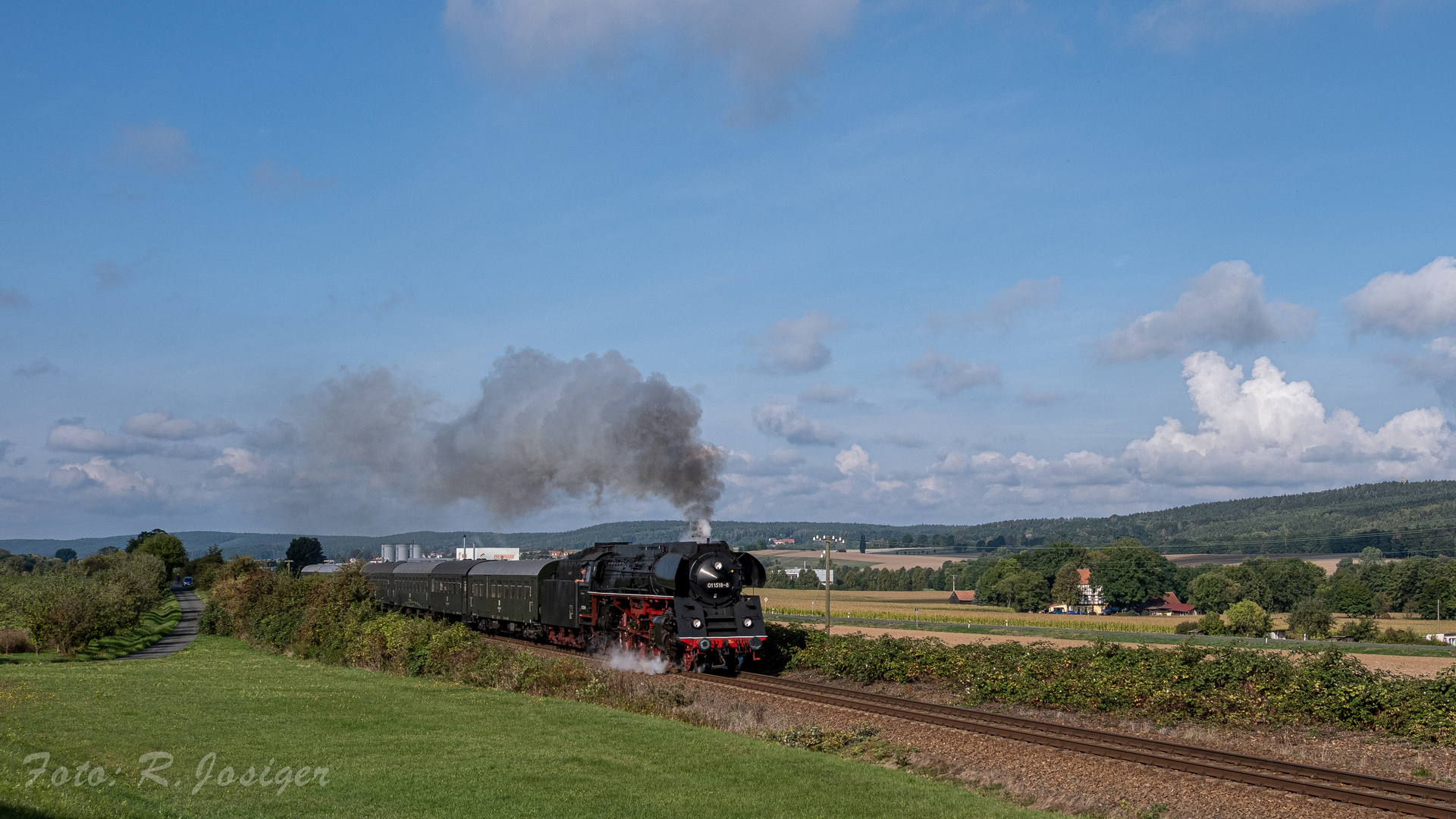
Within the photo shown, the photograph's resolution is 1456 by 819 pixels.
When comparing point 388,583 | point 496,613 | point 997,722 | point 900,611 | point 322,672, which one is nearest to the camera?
point 997,722

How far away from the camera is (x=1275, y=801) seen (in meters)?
15.6

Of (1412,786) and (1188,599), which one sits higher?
(1412,786)

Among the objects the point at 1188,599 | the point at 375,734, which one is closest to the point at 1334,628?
the point at 1188,599

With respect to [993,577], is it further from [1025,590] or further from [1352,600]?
[1352,600]

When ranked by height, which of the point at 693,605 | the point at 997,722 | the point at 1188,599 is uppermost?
the point at 693,605

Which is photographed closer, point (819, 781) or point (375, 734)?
point (819, 781)

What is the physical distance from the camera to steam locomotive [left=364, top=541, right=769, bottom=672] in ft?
104

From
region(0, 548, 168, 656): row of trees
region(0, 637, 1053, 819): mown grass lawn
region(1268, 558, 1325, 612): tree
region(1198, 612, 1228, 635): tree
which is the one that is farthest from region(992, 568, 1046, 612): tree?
region(0, 637, 1053, 819): mown grass lawn

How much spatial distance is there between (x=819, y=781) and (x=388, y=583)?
52521 millimetres

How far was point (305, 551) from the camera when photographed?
181 meters

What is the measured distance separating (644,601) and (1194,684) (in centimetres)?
1724

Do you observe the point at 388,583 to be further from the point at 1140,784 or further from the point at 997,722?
the point at 1140,784

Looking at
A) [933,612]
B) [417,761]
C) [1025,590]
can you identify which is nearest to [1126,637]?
[933,612]

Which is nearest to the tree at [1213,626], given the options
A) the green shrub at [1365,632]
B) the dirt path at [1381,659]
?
the green shrub at [1365,632]
